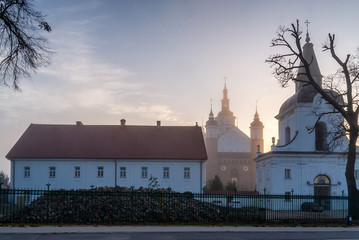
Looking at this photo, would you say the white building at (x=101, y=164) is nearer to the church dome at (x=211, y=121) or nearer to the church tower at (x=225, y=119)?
the church dome at (x=211, y=121)

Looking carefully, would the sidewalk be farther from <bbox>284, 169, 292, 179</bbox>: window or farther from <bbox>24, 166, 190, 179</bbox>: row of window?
<bbox>24, 166, 190, 179</bbox>: row of window

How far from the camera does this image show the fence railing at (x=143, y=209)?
21.6 metres

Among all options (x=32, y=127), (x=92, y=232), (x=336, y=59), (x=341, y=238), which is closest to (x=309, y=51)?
(x=336, y=59)

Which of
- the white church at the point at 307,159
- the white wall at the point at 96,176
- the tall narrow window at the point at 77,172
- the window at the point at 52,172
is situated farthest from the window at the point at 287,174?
the window at the point at 52,172

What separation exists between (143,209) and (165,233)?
4262 millimetres

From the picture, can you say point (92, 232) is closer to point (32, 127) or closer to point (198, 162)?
point (198, 162)

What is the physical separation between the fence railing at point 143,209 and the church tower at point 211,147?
69588 mm

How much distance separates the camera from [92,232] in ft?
60.8

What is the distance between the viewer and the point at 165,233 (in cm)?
1873

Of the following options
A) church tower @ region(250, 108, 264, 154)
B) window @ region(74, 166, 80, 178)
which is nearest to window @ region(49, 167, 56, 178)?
window @ region(74, 166, 80, 178)

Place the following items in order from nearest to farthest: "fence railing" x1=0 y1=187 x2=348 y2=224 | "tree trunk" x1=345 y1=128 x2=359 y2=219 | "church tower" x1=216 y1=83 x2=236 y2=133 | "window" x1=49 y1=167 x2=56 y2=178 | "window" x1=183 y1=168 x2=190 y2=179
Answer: "fence railing" x1=0 y1=187 x2=348 y2=224, "tree trunk" x1=345 y1=128 x2=359 y2=219, "window" x1=49 y1=167 x2=56 y2=178, "window" x1=183 y1=168 x2=190 y2=179, "church tower" x1=216 y1=83 x2=236 y2=133

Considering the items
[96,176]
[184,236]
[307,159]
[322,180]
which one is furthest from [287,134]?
[184,236]

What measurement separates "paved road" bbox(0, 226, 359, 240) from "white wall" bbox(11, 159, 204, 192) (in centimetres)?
2717

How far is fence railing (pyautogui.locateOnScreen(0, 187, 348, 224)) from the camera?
21.6 m
